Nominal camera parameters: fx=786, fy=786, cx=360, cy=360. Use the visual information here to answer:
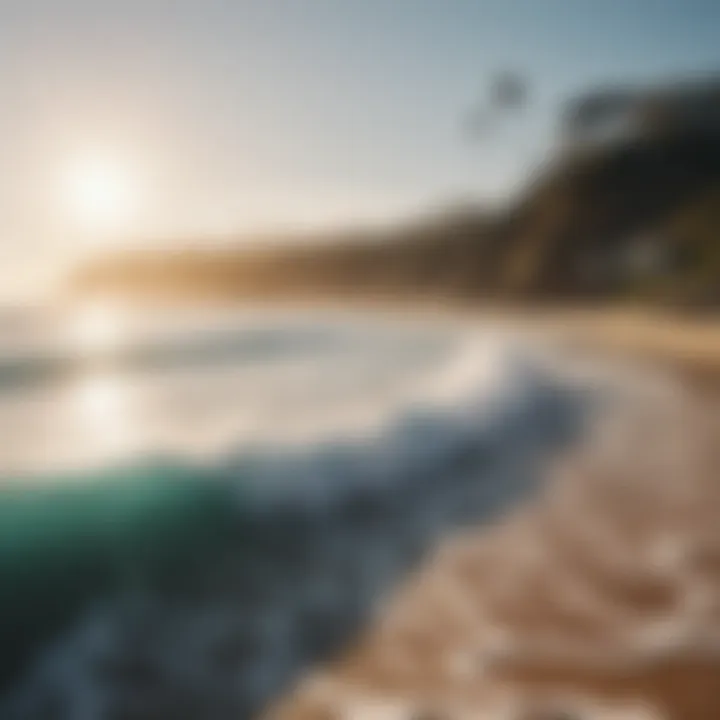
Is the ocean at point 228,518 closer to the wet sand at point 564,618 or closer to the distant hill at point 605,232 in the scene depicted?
the wet sand at point 564,618

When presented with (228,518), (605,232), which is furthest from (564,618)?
(605,232)

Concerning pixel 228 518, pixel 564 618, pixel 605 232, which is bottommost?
pixel 564 618

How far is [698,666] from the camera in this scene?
334 cm

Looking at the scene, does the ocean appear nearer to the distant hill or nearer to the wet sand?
the wet sand

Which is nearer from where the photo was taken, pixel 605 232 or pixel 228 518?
pixel 228 518

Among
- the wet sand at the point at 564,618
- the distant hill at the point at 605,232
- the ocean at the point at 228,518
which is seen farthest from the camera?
the distant hill at the point at 605,232

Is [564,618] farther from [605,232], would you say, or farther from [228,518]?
[605,232]

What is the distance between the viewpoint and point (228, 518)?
222 inches

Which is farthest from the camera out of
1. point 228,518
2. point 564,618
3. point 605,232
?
point 605,232

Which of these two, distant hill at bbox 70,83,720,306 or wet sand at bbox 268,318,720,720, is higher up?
distant hill at bbox 70,83,720,306

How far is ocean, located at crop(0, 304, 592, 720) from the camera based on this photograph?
3.69 metres

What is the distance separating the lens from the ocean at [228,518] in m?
3.69

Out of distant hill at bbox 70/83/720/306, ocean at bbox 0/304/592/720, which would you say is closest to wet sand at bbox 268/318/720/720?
ocean at bbox 0/304/592/720

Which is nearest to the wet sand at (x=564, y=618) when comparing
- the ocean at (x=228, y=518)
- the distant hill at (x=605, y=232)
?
the ocean at (x=228, y=518)
